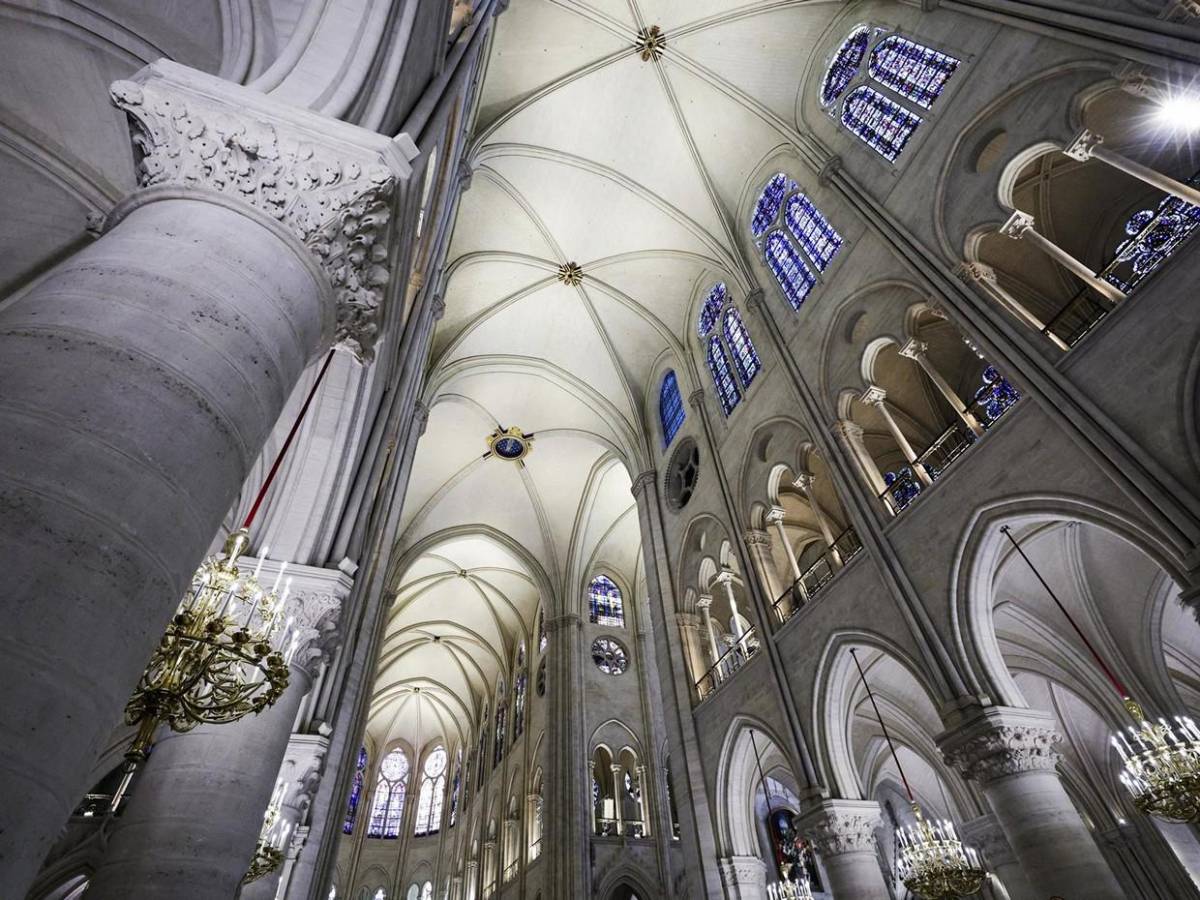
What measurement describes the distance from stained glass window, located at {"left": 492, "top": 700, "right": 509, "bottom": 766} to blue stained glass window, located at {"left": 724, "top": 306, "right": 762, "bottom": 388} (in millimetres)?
16763

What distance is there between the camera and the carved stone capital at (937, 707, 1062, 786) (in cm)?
648

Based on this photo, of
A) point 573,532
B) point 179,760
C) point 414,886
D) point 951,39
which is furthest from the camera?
point 414,886

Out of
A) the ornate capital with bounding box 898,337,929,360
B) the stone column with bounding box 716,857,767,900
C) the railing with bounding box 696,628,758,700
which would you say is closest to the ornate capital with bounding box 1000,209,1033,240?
the ornate capital with bounding box 898,337,929,360

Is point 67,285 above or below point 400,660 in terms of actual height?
below

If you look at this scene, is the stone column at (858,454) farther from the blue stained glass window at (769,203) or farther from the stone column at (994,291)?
the blue stained glass window at (769,203)

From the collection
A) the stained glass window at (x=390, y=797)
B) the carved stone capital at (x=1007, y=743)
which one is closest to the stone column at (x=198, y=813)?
the carved stone capital at (x=1007, y=743)

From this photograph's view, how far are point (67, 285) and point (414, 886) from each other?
104ft

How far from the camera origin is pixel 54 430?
165 centimetres

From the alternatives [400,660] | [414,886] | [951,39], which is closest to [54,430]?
[951,39]

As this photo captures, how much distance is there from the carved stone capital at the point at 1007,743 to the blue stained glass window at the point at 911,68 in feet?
26.9

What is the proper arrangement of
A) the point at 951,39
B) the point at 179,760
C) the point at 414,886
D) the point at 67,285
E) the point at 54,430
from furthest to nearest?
the point at 414,886, the point at 951,39, the point at 179,760, the point at 67,285, the point at 54,430

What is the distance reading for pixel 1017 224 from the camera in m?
8.02

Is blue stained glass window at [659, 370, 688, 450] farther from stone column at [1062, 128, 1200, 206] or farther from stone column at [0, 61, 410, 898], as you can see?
stone column at [0, 61, 410, 898]

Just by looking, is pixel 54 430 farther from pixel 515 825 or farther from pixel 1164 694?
pixel 515 825
